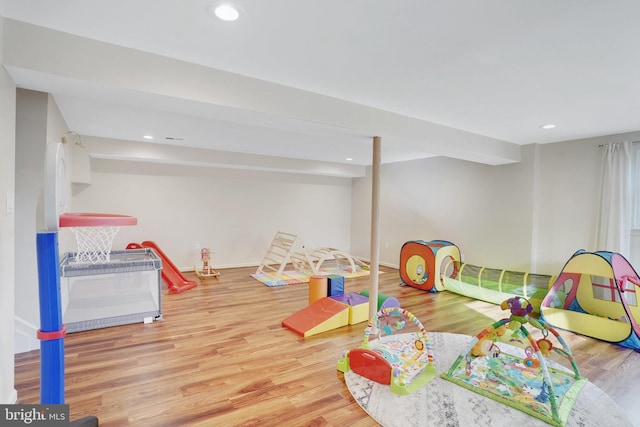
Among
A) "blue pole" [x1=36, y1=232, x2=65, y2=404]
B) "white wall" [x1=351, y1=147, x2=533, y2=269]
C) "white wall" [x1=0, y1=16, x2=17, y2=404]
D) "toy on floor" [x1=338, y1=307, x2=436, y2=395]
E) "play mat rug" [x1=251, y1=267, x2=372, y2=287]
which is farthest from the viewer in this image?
"play mat rug" [x1=251, y1=267, x2=372, y2=287]

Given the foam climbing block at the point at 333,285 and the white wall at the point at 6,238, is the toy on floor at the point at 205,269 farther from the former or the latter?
the white wall at the point at 6,238

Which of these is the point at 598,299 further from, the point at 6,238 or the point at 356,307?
the point at 6,238

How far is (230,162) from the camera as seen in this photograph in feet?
18.7

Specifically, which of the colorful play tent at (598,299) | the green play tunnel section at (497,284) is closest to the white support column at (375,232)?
the green play tunnel section at (497,284)

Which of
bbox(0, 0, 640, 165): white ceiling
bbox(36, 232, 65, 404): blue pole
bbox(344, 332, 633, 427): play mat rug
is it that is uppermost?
bbox(0, 0, 640, 165): white ceiling

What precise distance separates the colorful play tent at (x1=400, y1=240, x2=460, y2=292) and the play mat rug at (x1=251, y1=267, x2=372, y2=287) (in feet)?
3.17

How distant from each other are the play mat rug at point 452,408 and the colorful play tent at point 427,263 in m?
2.66

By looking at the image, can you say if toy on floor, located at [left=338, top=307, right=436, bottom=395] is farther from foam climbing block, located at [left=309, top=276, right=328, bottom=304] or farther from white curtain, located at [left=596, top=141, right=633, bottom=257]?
white curtain, located at [left=596, top=141, right=633, bottom=257]

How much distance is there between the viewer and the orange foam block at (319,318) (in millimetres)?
3289

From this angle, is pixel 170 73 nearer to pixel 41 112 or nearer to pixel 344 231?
pixel 41 112

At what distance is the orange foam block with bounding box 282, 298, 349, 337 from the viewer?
129 inches

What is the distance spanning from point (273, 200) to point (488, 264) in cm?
446

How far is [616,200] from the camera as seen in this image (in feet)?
12.8

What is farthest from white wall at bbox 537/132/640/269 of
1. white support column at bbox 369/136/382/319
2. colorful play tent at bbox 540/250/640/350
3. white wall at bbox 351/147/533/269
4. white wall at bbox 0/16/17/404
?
white wall at bbox 0/16/17/404
